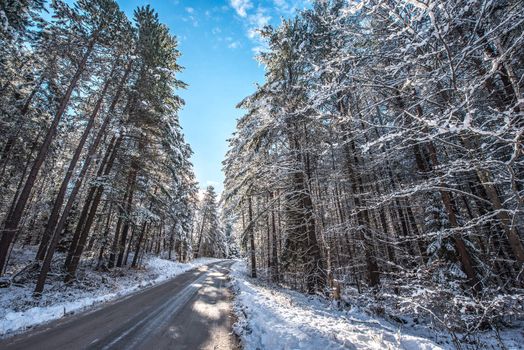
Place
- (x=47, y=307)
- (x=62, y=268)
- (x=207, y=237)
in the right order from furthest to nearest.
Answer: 1. (x=207, y=237)
2. (x=62, y=268)
3. (x=47, y=307)

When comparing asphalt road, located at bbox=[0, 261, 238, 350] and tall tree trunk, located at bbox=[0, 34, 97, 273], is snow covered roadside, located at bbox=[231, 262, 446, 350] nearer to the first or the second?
asphalt road, located at bbox=[0, 261, 238, 350]

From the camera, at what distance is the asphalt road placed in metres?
5.45

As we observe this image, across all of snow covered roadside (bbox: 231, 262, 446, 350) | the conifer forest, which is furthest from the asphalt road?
snow covered roadside (bbox: 231, 262, 446, 350)

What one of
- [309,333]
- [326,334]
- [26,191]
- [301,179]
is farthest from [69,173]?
[326,334]

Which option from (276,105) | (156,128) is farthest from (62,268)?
(276,105)

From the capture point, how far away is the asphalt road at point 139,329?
17.9 ft

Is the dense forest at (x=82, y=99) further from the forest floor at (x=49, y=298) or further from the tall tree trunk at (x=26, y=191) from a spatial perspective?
the forest floor at (x=49, y=298)

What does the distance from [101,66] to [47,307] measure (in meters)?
10.9

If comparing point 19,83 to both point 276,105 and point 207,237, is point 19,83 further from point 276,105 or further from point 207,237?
point 207,237

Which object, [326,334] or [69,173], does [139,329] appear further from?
[69,173]

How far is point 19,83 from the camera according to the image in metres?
14.1

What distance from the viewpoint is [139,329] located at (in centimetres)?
646

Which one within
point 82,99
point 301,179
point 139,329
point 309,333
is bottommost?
point 139,329

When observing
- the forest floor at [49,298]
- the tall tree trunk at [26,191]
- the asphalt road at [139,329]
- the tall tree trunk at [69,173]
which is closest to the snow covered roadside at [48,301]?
the forest floor at [49,298]
